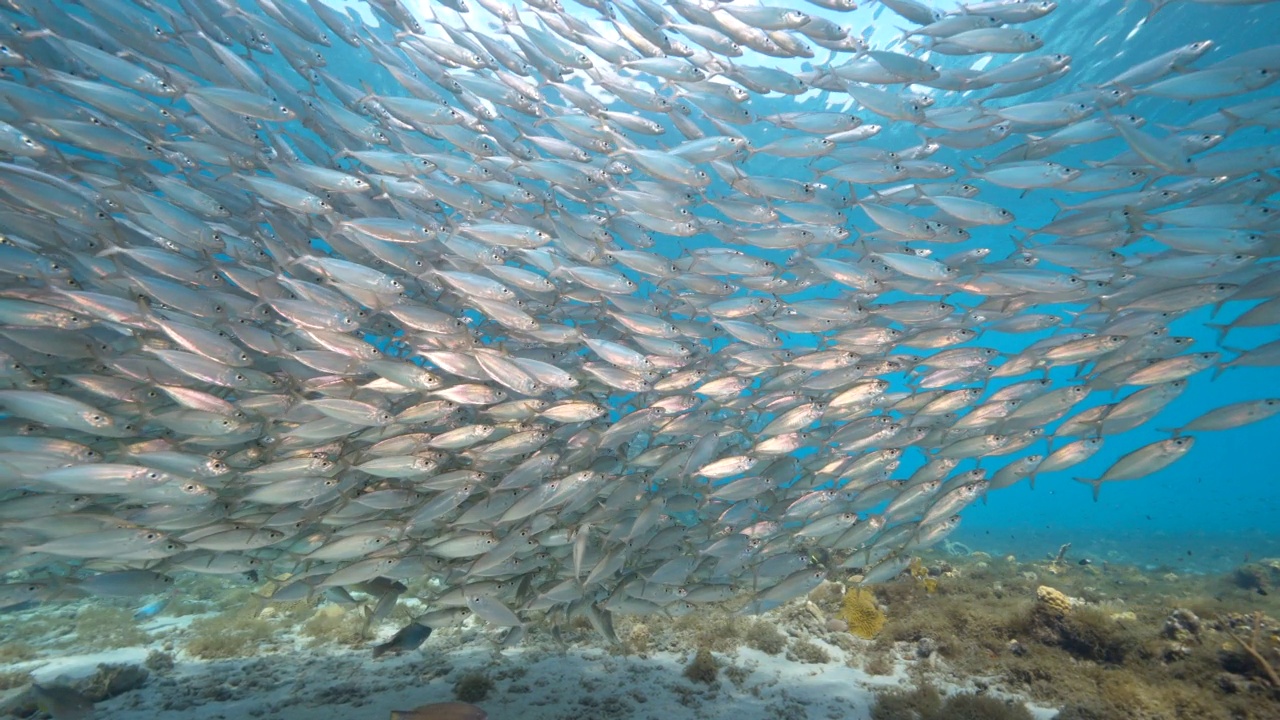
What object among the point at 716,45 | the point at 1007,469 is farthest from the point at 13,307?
the point at 1007,469

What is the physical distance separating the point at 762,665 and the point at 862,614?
1775 millimetres

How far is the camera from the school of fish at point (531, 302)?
4.79m

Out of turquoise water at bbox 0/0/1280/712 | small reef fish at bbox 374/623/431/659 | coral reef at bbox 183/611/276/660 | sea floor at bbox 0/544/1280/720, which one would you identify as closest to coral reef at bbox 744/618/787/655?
sea floor at bbox 0/544/1280/720

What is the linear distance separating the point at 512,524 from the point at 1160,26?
69.1ft

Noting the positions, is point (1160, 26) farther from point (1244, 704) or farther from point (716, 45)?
point (1244, 704)

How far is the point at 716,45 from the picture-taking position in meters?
6.23

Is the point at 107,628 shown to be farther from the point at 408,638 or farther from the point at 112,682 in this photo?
the point at 408,638

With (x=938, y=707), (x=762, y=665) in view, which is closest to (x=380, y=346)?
(x=762, y=665)

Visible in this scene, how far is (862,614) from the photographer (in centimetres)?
798

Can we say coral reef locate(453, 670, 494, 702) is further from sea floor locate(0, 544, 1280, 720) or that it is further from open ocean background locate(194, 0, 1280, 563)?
open ocean background locate(194, 0, 1280, 563)

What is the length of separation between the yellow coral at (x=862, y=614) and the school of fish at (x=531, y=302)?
5.92ft

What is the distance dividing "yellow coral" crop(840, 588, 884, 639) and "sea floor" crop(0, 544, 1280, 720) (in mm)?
28

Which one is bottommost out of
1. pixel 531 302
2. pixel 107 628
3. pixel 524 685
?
pixel 107 628

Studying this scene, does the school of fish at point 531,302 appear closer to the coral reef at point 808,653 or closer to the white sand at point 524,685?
the white sand at point 524,685
